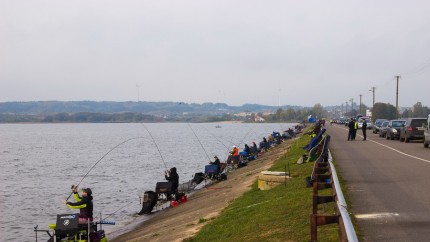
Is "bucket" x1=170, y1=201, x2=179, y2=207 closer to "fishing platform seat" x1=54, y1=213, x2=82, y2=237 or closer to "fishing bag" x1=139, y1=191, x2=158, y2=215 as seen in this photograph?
"fishing bag" x1=139, y1=191, x2=158, y2=215

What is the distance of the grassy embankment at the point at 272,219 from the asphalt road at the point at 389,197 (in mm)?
630

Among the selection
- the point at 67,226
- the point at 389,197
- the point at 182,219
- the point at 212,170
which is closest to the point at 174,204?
the point at 182,219

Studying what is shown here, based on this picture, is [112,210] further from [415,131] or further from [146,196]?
[415,131]

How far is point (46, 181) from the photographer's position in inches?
1604

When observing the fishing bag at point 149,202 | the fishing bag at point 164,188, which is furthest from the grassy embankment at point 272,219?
the fishing bag at point 149,202

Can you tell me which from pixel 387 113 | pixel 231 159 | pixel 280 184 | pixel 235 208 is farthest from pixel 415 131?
pixel 387 113

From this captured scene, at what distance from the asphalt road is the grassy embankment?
24.8 inches

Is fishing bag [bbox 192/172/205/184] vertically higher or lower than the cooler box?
lower

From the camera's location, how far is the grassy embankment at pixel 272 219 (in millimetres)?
9836

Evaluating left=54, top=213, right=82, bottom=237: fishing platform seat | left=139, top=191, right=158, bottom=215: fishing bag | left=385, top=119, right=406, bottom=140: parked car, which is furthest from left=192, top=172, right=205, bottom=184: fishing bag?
left=385, top=119, right=406, bottom=140: parked car

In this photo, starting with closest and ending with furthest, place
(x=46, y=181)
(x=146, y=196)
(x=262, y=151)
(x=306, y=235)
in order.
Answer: (x=306, y=235) < (x=146, y=196) < (x=46, y=181) < (x=262, y=151)

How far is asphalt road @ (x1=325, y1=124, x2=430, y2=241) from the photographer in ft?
29.5

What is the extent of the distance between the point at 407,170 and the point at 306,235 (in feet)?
33.3

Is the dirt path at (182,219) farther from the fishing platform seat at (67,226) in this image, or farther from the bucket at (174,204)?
the fishing platform seat at (67,226)
